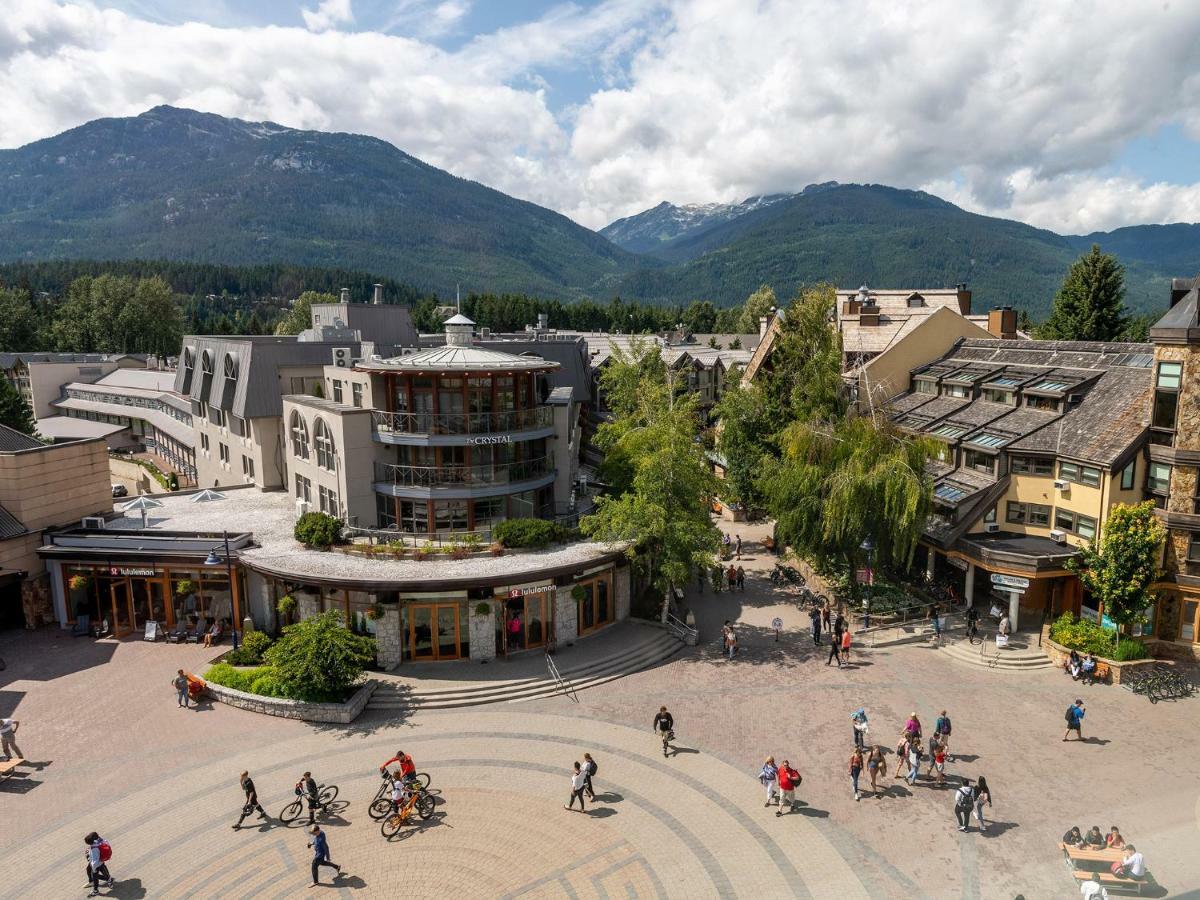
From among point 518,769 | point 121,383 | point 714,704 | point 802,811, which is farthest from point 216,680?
point 121,383

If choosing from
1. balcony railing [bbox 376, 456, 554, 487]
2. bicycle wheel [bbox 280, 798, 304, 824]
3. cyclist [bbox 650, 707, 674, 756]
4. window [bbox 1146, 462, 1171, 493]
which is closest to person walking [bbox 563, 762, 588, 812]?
cyclist [bbox 650, 707, 674, 756]

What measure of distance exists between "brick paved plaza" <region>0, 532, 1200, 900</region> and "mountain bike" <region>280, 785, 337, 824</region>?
29 cm

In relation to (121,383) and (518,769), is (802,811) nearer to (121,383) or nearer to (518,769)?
(518,769)

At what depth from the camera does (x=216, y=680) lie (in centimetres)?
2553

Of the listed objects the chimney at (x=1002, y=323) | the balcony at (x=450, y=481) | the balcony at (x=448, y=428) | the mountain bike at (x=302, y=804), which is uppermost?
the chimney at (x=1002, y=323)

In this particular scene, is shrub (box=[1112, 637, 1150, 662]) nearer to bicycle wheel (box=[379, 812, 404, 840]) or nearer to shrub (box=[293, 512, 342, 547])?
bicycle wheel (box=[379, 812, 404, 840])

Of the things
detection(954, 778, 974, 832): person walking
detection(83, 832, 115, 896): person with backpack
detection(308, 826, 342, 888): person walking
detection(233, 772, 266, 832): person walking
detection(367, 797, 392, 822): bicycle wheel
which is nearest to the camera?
detection(83, 832, 115, 896): person with backpack

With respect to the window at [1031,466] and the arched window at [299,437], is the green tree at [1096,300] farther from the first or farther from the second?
the arched window at [299,437]

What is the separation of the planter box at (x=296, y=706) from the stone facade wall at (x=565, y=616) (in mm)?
7653

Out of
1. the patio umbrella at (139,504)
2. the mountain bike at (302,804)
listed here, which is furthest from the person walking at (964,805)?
the patio umbrella at (139,504)

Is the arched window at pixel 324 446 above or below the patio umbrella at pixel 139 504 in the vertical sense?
above

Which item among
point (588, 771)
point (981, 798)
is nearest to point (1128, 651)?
point (981, 798)

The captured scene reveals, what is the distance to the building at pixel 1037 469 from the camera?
2992 centimetres

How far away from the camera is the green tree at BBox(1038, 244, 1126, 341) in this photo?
56.9 m
